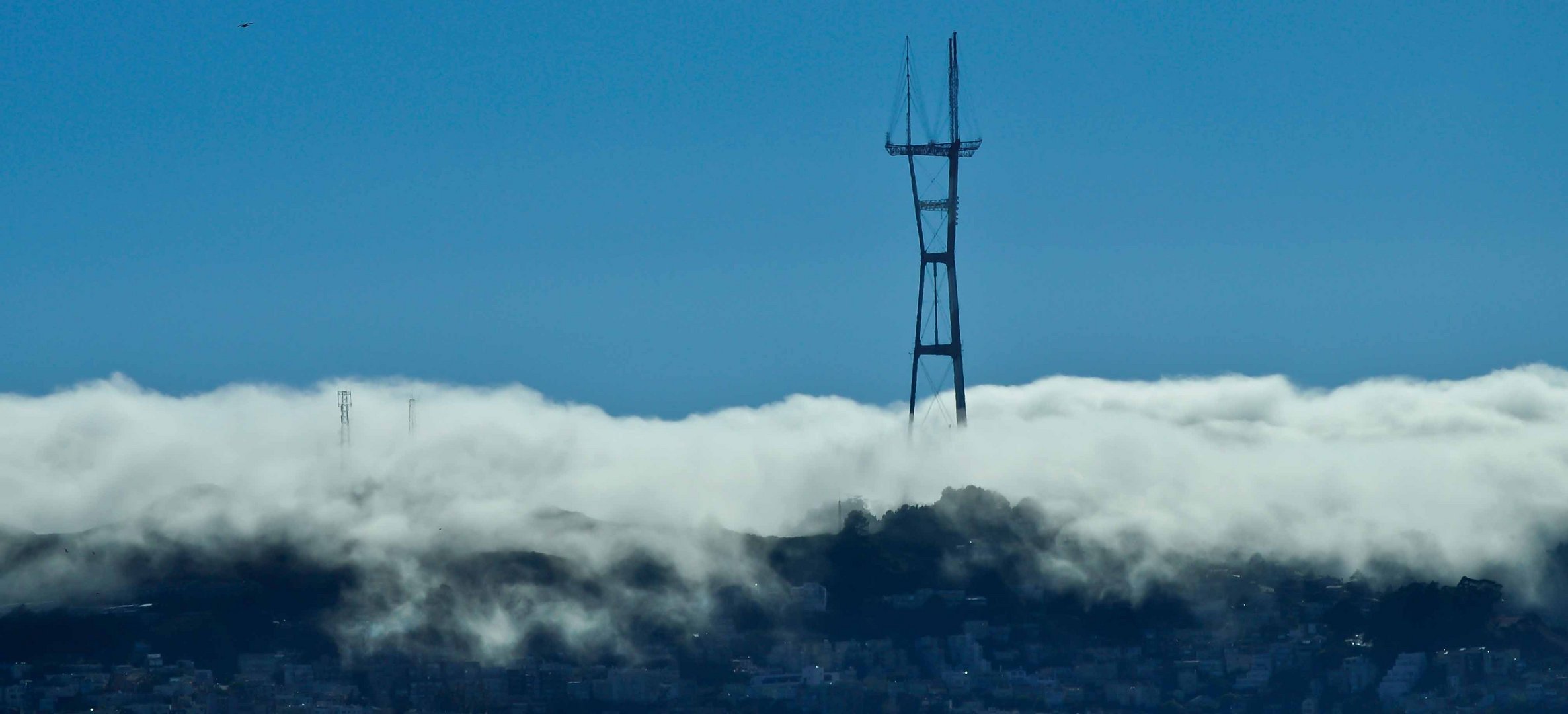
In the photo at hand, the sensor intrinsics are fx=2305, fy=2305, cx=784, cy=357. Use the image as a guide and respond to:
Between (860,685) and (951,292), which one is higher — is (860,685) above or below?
below

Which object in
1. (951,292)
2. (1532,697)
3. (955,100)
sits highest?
(955,100)

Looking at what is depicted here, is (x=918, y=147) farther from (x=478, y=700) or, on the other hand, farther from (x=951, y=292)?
(x=478, y=700)

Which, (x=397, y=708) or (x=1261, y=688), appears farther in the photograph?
(x=1261, y=688)

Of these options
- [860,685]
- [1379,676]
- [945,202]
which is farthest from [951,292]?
[1379,676]

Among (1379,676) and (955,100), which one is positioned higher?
(955,100)

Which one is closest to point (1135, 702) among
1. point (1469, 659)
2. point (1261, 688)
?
point (1261, 688)

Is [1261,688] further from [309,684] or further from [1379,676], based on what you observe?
[309,684]

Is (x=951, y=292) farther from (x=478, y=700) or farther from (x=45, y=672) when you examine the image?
(x=45, y=672)
